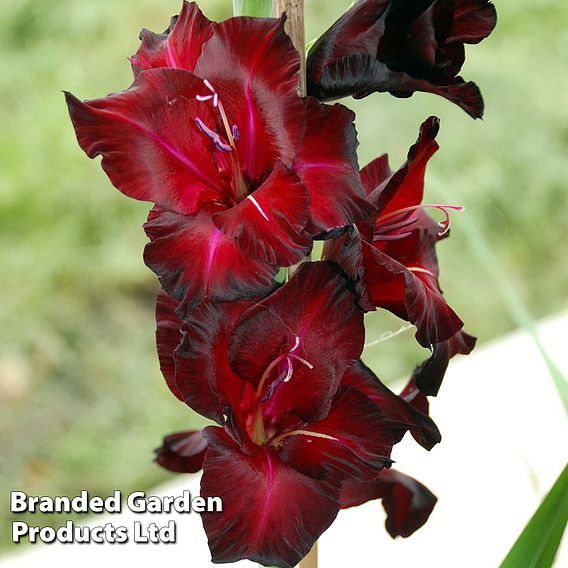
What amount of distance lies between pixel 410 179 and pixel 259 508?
21 centimetres

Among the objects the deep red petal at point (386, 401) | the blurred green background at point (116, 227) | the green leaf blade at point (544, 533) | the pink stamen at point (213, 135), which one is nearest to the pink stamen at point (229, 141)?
the pink stamen at point (213, 135)

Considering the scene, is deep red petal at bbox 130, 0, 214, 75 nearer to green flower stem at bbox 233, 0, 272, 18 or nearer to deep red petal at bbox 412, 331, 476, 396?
green flower stem at bbox 233, 0, 272, 18

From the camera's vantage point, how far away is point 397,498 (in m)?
0.67

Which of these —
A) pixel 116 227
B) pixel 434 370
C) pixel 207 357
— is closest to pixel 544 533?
pixel 434 370

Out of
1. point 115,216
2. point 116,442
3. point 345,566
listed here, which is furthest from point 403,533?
point 115,216

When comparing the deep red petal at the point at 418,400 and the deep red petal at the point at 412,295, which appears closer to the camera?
the deep red petal at the point at 412,295

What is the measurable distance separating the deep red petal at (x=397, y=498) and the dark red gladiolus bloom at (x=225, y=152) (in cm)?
24

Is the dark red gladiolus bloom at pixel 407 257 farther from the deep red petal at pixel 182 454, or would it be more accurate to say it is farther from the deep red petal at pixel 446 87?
the deep red petal at pixel 182 454

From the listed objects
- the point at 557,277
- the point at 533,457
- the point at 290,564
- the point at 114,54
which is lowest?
the point at 290,564

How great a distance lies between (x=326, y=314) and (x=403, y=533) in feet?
0.73

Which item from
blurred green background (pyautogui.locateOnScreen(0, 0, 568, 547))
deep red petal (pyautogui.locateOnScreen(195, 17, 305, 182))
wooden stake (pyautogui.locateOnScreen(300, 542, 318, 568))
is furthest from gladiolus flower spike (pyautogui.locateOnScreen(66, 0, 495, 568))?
blurred green background (pyautogui.locateOnScreen(0, 0, 568, 547))

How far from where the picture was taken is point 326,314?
520 millimetres

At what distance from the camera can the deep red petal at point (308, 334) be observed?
511mm

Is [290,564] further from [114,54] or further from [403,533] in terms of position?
[114,54]
